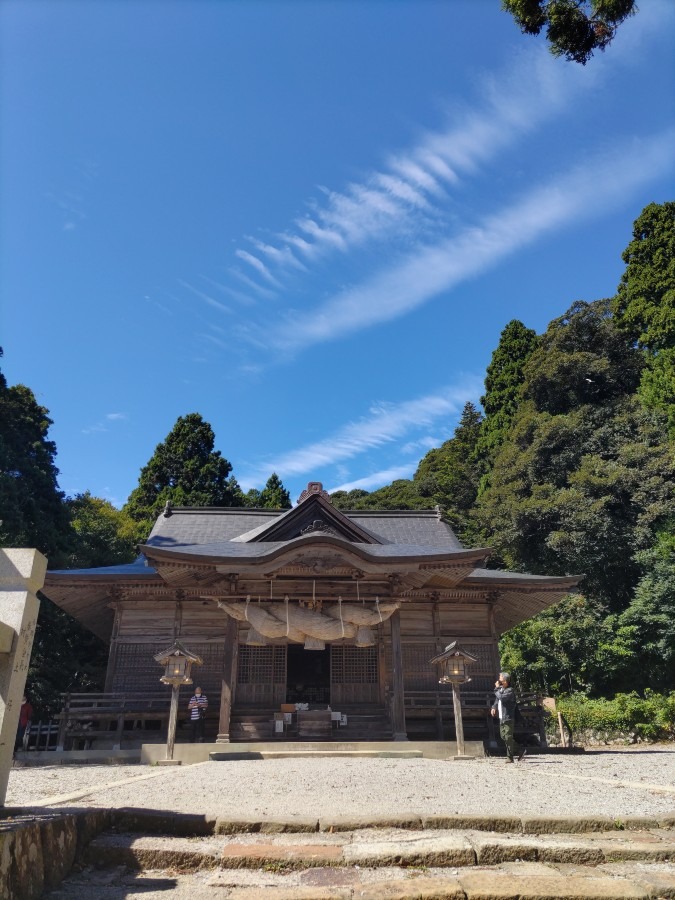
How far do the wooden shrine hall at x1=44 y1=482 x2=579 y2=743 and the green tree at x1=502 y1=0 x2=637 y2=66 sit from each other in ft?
31.0

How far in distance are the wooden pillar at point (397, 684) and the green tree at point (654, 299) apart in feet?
70.2

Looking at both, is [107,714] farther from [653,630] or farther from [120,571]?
[653,630]

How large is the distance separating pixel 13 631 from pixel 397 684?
423 inches

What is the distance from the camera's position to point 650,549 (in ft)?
86.7

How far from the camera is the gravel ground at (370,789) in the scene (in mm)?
5586

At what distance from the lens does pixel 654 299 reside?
31672mm

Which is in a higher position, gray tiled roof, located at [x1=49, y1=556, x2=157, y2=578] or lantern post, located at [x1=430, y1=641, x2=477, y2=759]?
gray tiled roof, located at [x1=49, y1=556, x2=157, y2=578]

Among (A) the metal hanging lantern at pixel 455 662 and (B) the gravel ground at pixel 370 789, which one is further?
(A) the metal hanging lantern at pixel 455 662

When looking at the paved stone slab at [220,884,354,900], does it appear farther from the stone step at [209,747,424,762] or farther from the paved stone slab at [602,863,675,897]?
the stone step at [209,747,424,762]

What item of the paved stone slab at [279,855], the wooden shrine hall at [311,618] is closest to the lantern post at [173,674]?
the wooden shrine hall at [311,618]

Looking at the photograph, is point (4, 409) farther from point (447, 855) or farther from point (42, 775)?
point (447, 855)

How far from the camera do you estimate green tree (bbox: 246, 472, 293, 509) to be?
4162 centimetres

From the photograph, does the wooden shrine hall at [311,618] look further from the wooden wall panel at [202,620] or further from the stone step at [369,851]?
the stone step at [369,851]

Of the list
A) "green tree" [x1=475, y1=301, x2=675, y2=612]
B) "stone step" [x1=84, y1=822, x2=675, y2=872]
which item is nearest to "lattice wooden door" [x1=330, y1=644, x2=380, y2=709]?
"stone step" [x1=84, y1=822, x2=675, y2=872]
